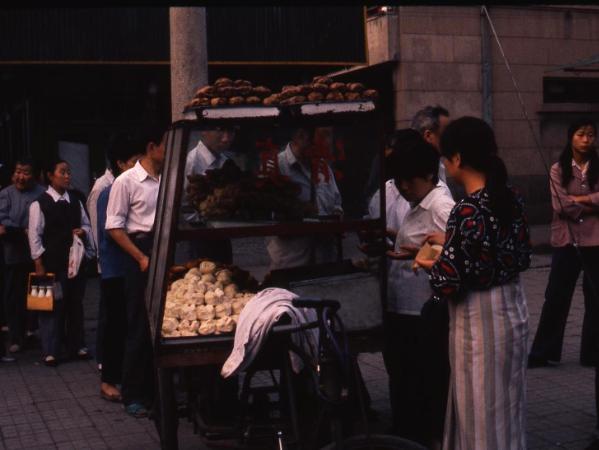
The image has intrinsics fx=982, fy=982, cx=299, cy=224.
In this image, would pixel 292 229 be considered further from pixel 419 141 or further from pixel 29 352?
pixel 29 352

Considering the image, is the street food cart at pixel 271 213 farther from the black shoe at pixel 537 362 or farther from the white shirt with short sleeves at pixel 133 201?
the black shoe at pixel 537 362

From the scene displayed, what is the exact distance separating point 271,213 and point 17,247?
484cm

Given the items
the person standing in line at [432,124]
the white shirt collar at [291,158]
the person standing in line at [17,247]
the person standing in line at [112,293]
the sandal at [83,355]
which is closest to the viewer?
the white shirt collar at [291,158]

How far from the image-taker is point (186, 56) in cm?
759

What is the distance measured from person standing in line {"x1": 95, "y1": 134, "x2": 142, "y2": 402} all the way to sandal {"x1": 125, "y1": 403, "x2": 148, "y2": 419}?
452 millimetres

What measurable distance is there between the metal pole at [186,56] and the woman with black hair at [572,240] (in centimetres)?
286

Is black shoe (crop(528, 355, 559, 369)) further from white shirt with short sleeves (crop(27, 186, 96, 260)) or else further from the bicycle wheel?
white shirt with short sleeves (crop(27, 186, 96, 260))

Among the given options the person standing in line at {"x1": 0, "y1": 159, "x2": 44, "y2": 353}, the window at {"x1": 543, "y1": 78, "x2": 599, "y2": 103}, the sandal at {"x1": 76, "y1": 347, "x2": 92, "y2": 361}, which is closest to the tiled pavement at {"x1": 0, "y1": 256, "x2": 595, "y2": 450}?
the sandal at {"x1": 76, "y1": 347, "x2": 92, "y2": 361}

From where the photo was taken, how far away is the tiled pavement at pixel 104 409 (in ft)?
19.3

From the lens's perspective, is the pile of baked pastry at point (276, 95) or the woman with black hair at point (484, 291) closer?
the woman with black hair at point (484, 291)

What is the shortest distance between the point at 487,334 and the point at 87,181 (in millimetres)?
11016

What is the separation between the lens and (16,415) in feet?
21.8

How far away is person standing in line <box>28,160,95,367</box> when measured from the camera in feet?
27.2

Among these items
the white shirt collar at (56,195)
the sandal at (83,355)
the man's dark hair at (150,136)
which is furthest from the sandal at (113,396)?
the white shirt collar at (56,195)
